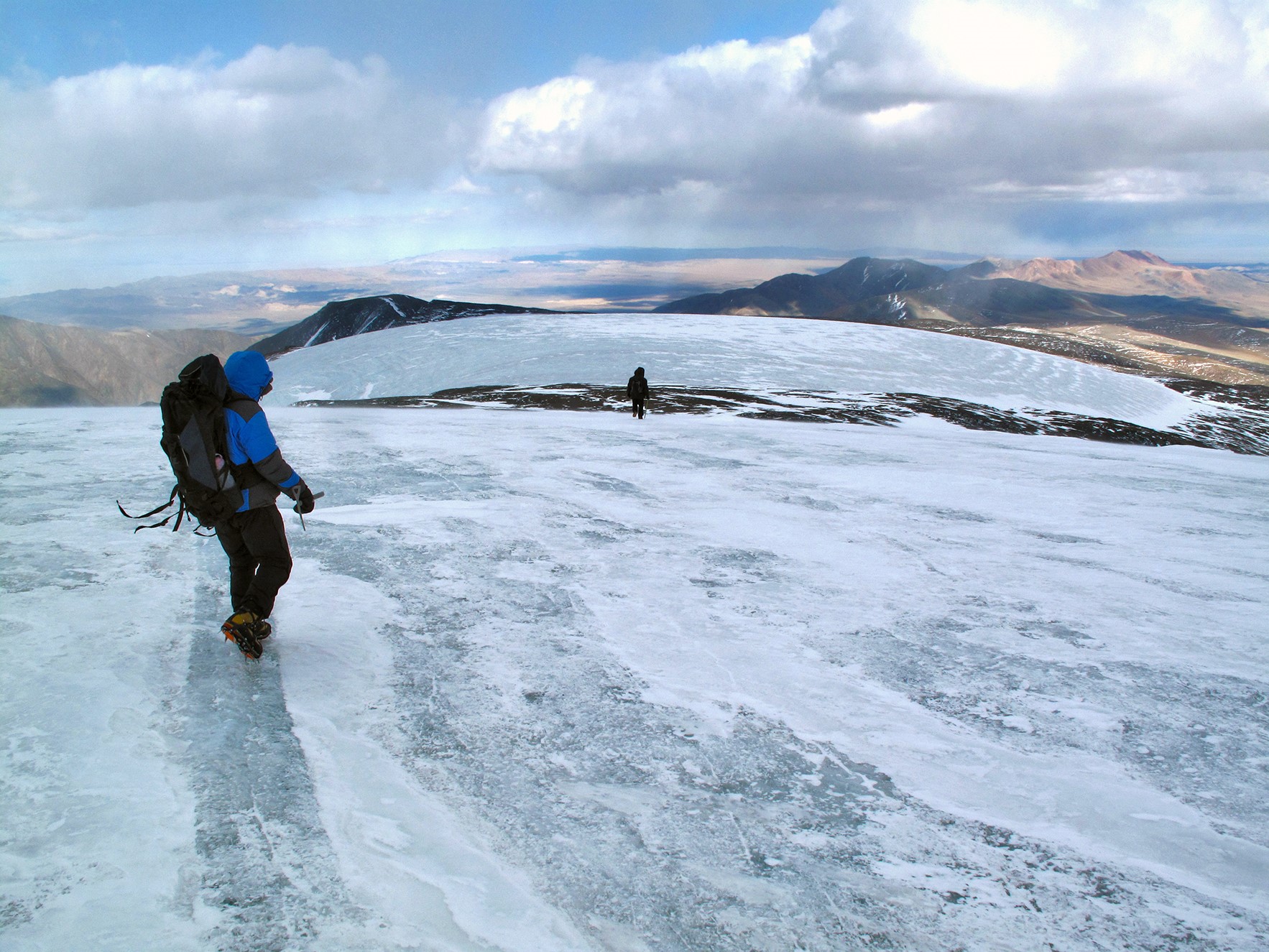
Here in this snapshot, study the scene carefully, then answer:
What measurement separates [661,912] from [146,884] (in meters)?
2.17

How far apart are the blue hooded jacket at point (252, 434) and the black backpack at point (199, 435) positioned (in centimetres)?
6

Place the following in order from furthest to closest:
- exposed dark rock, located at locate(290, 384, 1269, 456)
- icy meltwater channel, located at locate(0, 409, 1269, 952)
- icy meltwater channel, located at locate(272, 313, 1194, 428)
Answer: icy meltwater channel, located at locate(272, 313, 1194, 428), exposed dark rock, located at locate(290, 384, 1269, 456), icy meltwater channel, located at locate(0, 409, 1269, 952)

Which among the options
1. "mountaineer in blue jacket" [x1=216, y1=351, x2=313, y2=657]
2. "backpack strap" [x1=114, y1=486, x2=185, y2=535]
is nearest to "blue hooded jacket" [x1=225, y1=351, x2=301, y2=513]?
"mountaineer in blue jacket" [x1=216, y1=351, x2=313, y2=657]

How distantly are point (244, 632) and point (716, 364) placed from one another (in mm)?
42599

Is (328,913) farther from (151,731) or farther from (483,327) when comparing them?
(483,327)

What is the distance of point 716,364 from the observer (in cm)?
4631

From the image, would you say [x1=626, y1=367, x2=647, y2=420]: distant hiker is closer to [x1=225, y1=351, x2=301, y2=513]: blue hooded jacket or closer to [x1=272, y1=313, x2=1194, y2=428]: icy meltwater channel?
[x1=272, y1=313, x2=1194, y2=428]: icy meltwater channel

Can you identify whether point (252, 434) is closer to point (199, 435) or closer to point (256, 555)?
point (199, 435)

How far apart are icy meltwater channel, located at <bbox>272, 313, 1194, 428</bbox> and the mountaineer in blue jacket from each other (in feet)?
114

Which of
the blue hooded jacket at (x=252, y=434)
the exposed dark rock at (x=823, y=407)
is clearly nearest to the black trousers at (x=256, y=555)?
the blue hooded jacket at (x=252, y=434)

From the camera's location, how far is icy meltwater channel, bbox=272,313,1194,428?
43750mm

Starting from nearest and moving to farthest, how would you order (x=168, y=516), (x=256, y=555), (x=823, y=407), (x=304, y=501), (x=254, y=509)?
1. (x=254, y=509)
2. (x=256, y=555)
3. (x=304, y=501)
4. (x=168, y=516)
5. (x=823, y=407)

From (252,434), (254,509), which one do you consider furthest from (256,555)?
(252,434)

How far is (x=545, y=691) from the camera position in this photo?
4969 mm
